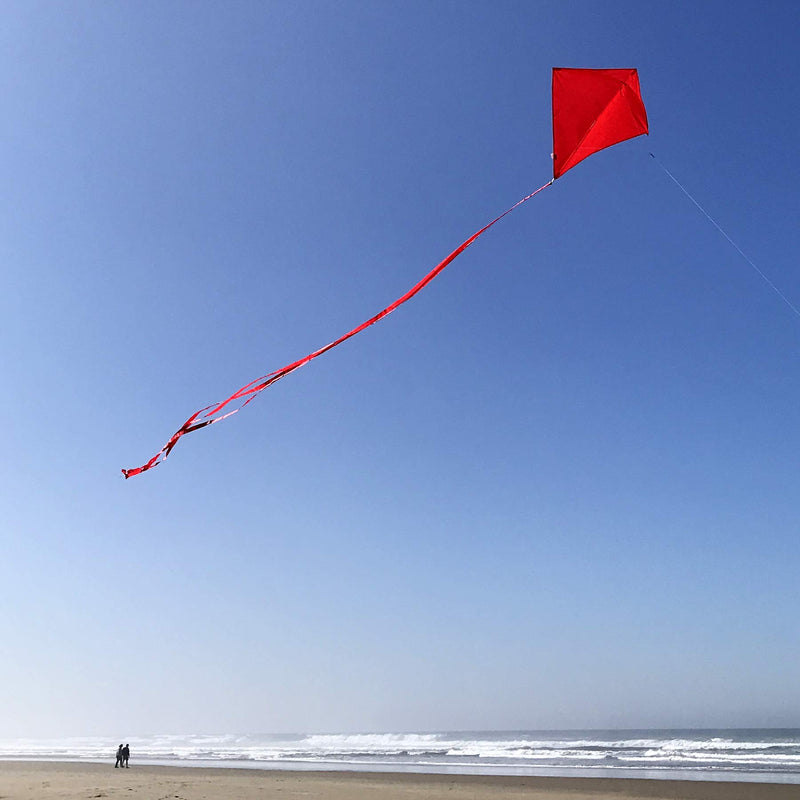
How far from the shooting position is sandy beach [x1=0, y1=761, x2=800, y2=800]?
1470cm

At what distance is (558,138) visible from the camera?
614cm

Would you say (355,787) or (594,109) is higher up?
(594,109)

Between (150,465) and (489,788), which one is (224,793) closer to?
(489,788)

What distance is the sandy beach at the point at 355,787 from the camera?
14695mm

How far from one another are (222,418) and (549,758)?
25464 mm

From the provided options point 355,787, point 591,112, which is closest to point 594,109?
point 591,112

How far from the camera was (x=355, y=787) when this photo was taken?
16766 mm

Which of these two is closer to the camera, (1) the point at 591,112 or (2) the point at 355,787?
(1) the point at 591,112

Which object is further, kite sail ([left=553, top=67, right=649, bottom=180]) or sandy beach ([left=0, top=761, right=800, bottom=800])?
sandy beach ([left=0, top=761, right=800, bottom=800])

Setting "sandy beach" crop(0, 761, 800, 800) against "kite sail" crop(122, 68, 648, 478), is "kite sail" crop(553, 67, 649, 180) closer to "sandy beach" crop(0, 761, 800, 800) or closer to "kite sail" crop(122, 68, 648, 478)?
"kite sail" crop(122, 68, 648, 478)

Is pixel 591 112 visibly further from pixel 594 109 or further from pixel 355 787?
pixel 355 787

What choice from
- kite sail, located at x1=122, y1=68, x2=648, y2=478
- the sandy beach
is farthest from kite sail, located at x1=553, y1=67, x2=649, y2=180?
the sandy beach

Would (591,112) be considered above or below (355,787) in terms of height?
above

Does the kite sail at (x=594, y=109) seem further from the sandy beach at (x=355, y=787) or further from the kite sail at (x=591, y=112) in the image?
the sandy beach at (x=355, y=787)
